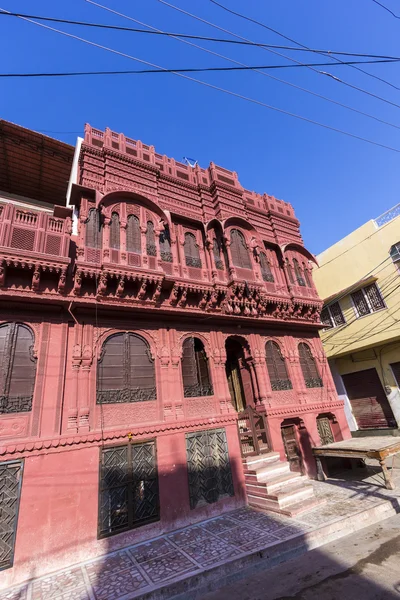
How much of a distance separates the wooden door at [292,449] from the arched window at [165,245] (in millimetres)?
8500

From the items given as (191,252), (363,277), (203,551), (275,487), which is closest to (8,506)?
(203,551)

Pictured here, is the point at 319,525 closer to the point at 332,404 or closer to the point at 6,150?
the point at 332,404

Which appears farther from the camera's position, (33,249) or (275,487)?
(275,487)

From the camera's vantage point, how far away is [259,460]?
1004 centimetres

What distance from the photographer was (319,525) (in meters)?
6.87

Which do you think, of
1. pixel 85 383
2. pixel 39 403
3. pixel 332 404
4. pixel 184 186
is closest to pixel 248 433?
pixel 332 404

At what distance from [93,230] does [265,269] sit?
325 inches

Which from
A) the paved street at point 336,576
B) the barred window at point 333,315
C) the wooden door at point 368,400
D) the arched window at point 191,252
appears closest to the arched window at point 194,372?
the arched window at point 191,252

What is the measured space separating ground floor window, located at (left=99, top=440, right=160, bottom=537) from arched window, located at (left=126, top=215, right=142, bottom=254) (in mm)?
6468

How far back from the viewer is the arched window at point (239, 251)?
42.6 ft

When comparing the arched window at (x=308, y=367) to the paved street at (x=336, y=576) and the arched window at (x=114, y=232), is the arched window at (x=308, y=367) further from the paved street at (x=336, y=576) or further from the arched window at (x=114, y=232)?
the arched window at (x=114, y=232)

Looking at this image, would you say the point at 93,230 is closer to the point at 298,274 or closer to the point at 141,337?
the point at 141,337

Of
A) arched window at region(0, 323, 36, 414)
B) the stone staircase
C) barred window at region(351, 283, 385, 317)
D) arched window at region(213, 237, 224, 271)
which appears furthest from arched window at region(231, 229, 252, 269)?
arched window at region(0, 323, 36, 414)

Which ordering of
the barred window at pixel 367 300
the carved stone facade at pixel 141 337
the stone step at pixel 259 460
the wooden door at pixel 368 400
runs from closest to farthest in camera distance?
the carved stone facade at pixel 141 337 → the stone step at pixel 259 460 → the barred window at pixel 367 300 → the wooden door at pixel 368 400
